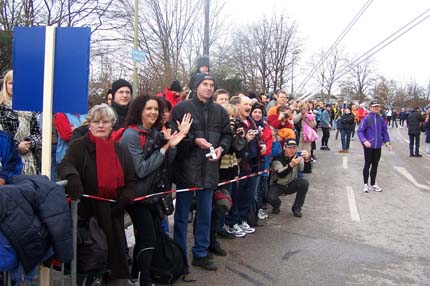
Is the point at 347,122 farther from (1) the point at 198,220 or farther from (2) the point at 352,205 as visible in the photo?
(1) the point at 198,220

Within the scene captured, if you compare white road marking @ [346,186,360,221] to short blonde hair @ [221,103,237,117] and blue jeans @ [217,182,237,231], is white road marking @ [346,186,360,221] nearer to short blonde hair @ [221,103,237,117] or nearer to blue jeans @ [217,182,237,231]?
blue jeans @ [217,182,237,231]

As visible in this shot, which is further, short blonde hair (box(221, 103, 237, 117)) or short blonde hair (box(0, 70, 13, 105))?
short blonde hair (box(221, 103, 237, 117))

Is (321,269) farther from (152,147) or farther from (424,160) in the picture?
(424,160)

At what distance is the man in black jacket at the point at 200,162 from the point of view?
453 centimetres

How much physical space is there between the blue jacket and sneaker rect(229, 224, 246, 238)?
3.20 meters

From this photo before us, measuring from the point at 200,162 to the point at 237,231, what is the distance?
1790mm

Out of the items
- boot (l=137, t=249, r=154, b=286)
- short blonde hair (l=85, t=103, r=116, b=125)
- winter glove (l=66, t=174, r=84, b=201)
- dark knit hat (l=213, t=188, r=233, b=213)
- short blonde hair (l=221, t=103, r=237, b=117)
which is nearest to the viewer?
winter glove (l=66, t=174, r=84, b=201)

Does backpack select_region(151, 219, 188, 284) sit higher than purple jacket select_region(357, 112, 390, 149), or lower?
lower

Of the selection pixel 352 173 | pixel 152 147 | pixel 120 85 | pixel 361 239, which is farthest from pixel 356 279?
pixel 352 173

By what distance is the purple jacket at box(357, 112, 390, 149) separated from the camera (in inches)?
359

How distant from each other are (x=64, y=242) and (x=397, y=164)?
12952 mm

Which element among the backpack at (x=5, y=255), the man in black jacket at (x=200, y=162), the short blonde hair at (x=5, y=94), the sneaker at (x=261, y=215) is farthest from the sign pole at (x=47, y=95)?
the sneaker at (x=261, y=215)

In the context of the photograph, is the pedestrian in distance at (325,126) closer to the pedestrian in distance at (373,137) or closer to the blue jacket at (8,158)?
the pedestrian in distance at (373,137)

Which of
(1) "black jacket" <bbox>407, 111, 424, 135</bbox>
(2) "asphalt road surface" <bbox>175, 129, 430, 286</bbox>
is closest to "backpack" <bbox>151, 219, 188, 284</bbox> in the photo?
(2) "asphalt road surface" <bbox>175, 129, 430, 286</bbox>
